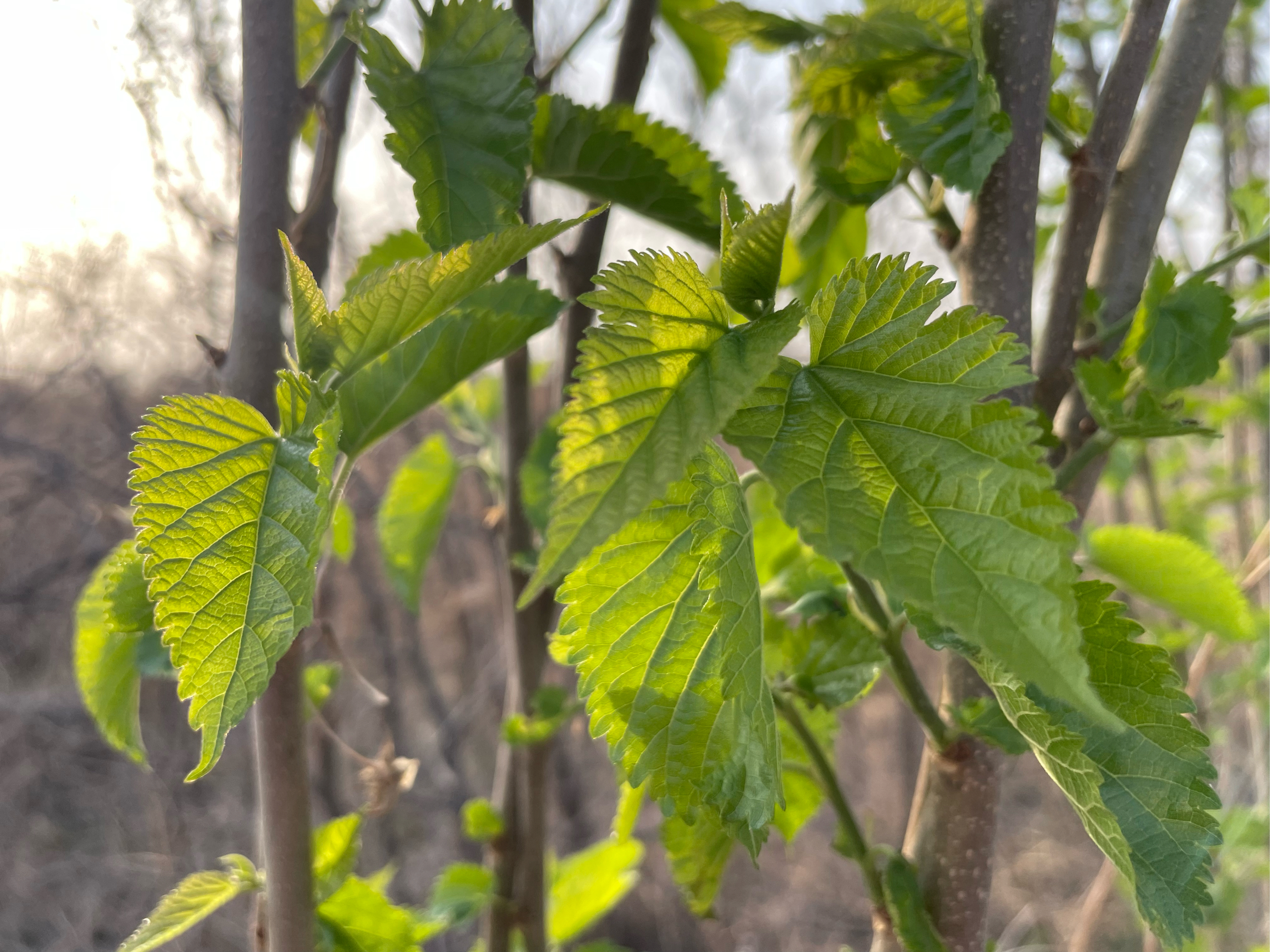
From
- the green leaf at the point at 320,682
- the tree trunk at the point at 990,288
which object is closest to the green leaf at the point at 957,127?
the tree trunk at the point at 990,288

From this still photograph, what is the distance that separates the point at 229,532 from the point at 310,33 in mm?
340

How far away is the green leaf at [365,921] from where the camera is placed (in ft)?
1.33

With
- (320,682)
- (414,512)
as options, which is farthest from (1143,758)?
(414,512)

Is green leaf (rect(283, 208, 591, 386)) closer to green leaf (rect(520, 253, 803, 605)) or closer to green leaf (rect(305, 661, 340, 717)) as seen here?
green leaf (rect(520, 253, 803, 605))

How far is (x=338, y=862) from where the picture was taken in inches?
17.9

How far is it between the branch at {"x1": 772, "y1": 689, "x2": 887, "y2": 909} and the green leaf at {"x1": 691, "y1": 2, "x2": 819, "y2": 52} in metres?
0.33

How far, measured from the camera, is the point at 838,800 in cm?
40

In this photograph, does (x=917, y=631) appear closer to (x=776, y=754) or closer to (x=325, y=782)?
(x=776, y=754)

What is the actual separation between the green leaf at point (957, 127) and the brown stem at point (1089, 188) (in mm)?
52

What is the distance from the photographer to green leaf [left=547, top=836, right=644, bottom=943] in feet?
2.29

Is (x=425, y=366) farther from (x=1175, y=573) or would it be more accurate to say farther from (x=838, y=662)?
(x=1175, y=573)

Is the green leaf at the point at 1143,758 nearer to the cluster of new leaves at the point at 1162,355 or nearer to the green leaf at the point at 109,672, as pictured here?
the cluster of new leaves at the point at 1162,355

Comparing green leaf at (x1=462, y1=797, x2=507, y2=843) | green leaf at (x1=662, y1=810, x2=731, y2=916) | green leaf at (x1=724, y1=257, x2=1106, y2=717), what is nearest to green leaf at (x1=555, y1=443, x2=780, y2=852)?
green leaf at (x1=724, y1=257, x2=1106, y2=717)

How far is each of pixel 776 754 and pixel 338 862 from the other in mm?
311
